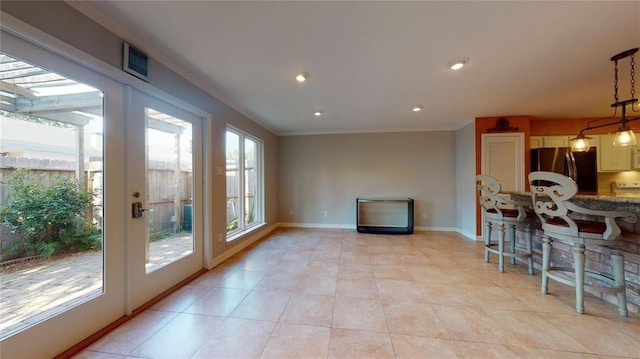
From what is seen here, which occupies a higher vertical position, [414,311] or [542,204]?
[542,204]

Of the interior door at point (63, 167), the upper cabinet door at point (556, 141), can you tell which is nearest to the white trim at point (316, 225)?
the interior door at point (63, 167)

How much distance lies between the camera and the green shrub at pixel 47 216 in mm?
1349

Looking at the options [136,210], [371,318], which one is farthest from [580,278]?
[136,210]

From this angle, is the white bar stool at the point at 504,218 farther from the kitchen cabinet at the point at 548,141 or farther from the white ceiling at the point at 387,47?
the kitchen cabinet at the point at 548,141

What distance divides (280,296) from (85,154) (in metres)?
1.93

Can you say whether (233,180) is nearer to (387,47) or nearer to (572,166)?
(387,47)

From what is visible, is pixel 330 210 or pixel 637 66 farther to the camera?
pixel 330 210

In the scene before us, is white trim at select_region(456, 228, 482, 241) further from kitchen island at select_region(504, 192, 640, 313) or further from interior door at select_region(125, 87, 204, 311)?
interior door at select_region(125, 87, 204, 311)

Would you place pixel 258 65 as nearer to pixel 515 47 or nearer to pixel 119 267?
pixel 119 267

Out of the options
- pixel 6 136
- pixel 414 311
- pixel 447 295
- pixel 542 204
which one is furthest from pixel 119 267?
pixel 542 204

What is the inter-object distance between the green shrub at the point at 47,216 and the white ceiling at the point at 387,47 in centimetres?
117

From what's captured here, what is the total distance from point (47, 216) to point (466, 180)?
5.62 metres

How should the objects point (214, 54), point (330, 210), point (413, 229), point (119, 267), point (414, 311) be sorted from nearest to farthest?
point (119, 267) < point (414, 311) < point (214, 54) < point (413, 229) < point (330, 210)

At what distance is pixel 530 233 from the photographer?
282 cm
